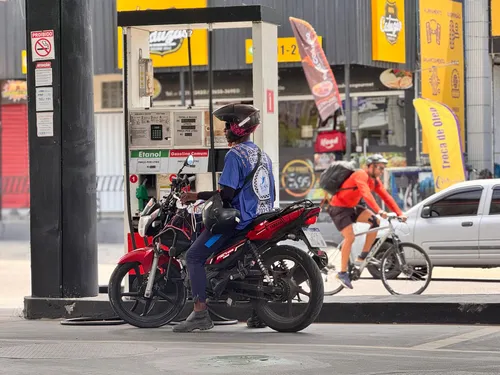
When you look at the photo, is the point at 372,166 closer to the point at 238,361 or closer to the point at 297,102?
the point at 238,361

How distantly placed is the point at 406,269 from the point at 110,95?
17172 mm

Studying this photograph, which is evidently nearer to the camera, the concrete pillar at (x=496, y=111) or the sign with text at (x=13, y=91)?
the concrete pillar at (x=496, y=111)

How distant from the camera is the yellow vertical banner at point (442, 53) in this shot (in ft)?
83.8

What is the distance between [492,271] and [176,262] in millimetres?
9189

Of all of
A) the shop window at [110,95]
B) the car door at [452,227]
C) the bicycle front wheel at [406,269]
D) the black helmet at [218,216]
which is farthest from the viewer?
the shop window at [110,95]

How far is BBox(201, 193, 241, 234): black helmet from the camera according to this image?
9555mm

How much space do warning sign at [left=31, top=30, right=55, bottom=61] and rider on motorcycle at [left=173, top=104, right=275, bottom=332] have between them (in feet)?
7.37

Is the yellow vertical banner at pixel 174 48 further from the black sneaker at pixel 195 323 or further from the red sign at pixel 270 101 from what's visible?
the black sneaker at pixel 195 323

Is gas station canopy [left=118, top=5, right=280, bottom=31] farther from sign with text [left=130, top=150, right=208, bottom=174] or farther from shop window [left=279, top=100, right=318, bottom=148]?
shop window [left=279, top=100, right=318, bottom=148]

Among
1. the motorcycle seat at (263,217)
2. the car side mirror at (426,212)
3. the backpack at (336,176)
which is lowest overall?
the car side mirror at (426,212)

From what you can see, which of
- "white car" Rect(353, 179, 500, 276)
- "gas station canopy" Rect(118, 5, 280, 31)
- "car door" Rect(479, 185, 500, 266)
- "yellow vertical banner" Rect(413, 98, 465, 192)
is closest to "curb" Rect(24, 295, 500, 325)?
"gas station canopy" Rect(118, 5, 280, 31)

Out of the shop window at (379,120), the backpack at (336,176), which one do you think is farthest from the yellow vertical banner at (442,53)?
the backpack at (336,176)

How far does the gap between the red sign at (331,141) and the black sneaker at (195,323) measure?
1677 cm

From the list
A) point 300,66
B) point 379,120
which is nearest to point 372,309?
point 300,66
